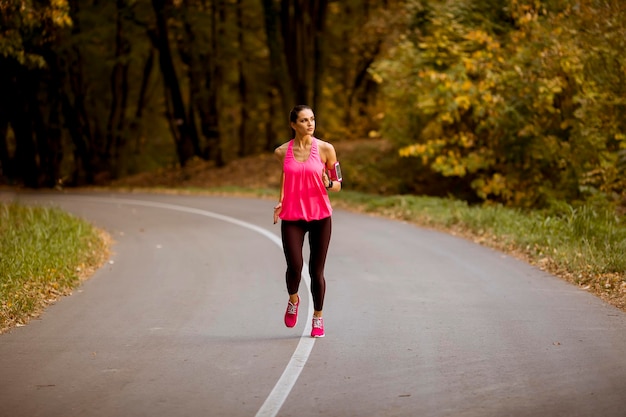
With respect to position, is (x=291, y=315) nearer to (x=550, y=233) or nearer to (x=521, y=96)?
(x=550, y=233)

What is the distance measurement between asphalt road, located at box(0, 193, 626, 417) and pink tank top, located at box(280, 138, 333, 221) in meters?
1.20

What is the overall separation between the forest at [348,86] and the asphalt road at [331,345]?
577cm

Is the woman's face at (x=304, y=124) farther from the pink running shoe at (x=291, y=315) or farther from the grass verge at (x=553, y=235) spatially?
the grass verge at (x=553, y=235)

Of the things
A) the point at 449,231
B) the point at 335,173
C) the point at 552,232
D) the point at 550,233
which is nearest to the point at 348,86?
the point at 449,231

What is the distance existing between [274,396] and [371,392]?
70 cm

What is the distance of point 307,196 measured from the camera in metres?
8.32

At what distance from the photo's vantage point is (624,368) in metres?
7.14

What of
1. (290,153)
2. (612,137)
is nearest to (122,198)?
(612,137)

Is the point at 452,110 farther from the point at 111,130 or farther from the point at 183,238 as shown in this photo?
the point at 111,130

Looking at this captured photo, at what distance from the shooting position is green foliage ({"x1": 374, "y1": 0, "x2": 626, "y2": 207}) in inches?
694

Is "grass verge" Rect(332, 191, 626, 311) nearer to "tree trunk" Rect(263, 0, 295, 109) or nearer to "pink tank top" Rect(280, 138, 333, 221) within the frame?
"pink tank top" Rect(280, 138, 333, 221)

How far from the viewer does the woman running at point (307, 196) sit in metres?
8.31

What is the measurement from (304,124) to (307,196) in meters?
0.66

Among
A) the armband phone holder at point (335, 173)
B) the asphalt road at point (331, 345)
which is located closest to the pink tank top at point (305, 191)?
the armband phone holder at point (335, 173)
